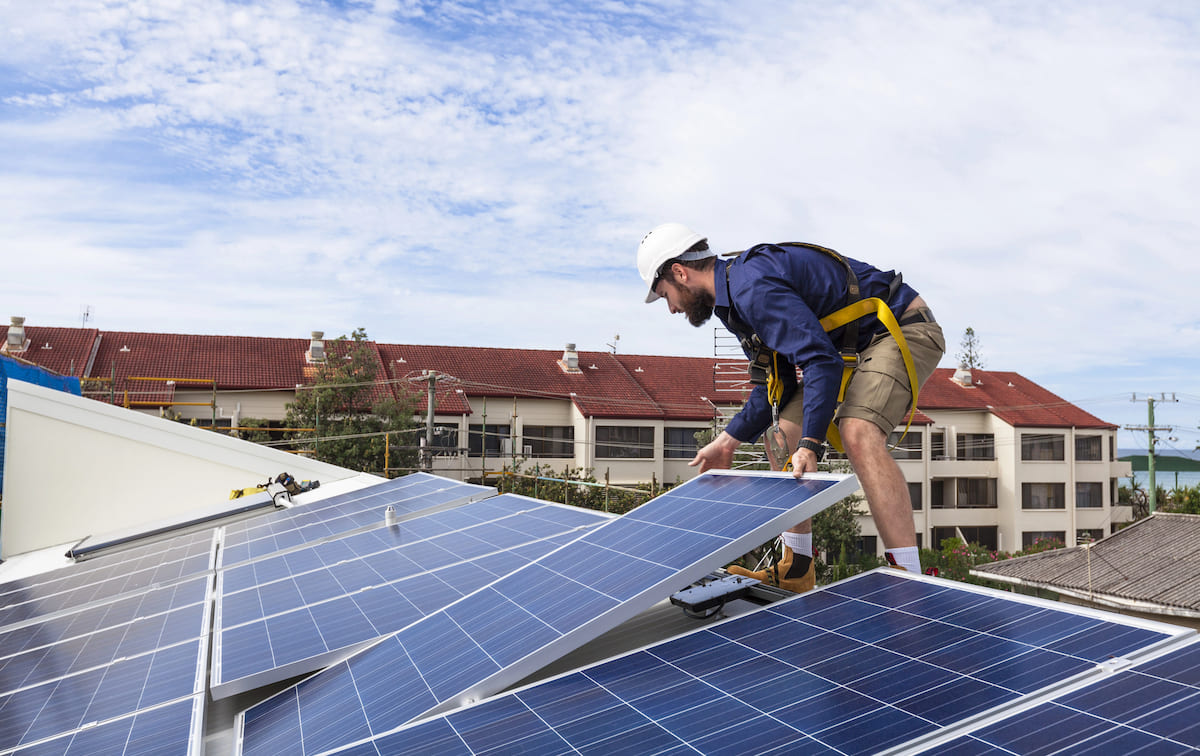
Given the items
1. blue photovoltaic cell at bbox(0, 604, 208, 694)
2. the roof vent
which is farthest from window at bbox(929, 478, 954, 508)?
blue photovoltaic cell at bbox(0, 604, 208, 694)

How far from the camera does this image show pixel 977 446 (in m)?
52.3

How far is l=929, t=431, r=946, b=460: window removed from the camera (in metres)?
51.2

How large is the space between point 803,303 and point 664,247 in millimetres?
862

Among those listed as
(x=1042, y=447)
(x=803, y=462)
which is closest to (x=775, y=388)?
(x=803, y=462)

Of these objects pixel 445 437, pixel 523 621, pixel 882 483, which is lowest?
pixel 445 437

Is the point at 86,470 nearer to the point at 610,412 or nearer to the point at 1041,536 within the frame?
the point at 610,412

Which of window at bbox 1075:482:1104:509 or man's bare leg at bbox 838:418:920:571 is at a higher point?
man's bare leg at bbox 838:418:920:571

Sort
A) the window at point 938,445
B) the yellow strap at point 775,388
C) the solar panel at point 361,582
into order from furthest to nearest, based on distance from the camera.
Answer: the window at point 938,445, the yellow strap at point 775,388, the solar panel at point 361,582

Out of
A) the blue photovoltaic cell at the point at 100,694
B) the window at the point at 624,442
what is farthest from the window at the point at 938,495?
the blue photovoltaic cell at the point at 100,694

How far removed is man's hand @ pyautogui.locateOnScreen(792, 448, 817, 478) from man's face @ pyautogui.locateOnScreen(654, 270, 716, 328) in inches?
44.4

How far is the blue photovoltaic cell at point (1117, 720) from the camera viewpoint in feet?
5.54

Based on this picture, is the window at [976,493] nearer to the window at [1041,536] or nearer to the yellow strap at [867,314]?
the window at [1041,536]

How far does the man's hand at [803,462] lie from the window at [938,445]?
5164cm

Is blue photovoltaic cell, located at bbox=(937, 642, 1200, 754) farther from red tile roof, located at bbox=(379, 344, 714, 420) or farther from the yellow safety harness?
red tile roof, located at bbox=(379, 344, 714, 420)
